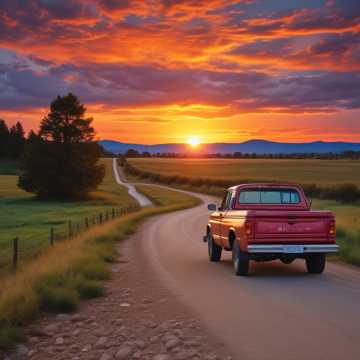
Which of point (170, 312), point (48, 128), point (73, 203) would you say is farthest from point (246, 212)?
point (48, 128)

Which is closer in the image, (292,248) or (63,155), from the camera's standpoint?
(292,248)

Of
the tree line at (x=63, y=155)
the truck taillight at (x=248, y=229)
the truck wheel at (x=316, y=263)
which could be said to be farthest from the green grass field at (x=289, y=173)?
the truck taillight at (x=248, y=229)

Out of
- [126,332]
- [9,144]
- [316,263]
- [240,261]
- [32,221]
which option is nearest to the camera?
[126,332]

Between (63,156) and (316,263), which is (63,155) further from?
(316,263)

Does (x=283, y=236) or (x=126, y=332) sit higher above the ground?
(x=283, y=236)

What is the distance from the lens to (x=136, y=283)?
14.7m

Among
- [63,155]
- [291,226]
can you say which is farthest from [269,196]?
[63,155]

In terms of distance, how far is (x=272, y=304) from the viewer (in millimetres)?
11562

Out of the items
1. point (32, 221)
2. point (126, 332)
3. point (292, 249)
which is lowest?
point (32, 221)

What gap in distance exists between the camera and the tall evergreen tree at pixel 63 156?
7656 cm

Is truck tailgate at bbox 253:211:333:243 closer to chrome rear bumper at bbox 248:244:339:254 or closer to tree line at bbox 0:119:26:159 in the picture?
chrome rear bumper at bbox 248:244:339:254

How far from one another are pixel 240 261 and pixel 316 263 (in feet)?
6.49

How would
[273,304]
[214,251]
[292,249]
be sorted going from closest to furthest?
[273,304]
[292,249]
[214,251]

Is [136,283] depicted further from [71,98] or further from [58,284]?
[71,98]
